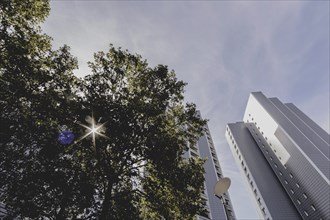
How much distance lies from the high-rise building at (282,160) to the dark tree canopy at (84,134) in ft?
157

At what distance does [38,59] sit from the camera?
1100cm

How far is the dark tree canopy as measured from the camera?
9.37 meters

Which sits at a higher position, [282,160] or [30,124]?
[282,160]

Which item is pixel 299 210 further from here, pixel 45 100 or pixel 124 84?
pixel 45 100

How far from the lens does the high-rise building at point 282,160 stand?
165 ft

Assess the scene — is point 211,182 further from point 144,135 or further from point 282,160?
point 144,135

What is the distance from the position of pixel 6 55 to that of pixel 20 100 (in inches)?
79.8

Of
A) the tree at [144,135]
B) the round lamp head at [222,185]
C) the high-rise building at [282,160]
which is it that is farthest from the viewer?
the high-rise building at [282,160]

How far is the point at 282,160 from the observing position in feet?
207

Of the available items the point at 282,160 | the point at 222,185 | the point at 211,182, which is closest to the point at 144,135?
the point at 222,185

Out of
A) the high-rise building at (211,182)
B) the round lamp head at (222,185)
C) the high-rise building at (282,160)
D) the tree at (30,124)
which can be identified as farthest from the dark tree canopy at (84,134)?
the high-rise building at (282,160)

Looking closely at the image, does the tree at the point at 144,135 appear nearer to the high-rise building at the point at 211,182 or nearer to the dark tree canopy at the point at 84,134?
the dark tree canopy at the point at 84,134

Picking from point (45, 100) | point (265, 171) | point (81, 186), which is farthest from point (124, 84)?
point (265, 171)

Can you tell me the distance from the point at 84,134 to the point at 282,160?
2586 inches
